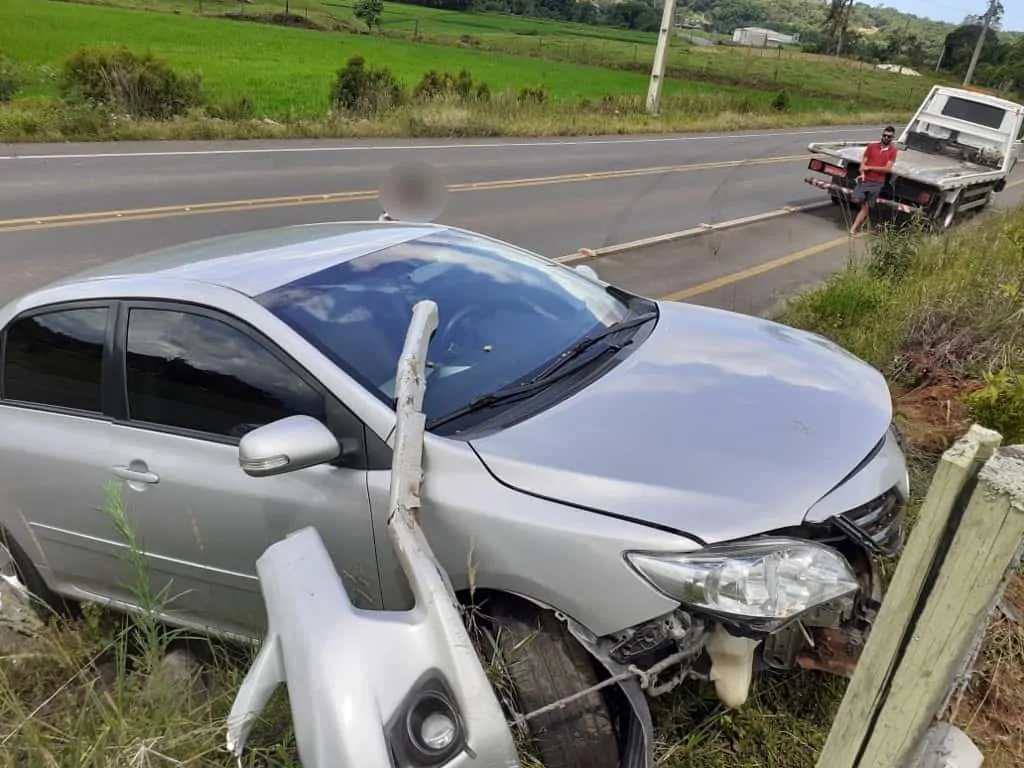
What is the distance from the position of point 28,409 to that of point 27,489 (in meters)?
0.34

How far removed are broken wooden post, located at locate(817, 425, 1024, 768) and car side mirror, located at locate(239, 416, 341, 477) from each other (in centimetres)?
160

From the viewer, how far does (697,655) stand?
231 cm

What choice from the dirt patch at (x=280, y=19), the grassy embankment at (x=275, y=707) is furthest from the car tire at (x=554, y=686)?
the dirt patch at (x=280, y=19)

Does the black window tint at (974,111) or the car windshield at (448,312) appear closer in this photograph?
the car windshield at (448,312)

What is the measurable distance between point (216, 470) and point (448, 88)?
845 inches

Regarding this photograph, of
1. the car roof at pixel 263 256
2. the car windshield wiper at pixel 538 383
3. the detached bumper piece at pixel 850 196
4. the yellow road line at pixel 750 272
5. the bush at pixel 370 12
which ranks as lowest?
the yellow road line at pixel 750 272

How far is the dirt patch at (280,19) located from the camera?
162 ft

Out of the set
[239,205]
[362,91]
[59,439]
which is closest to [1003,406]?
[59,439]

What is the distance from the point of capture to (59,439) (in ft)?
10.5

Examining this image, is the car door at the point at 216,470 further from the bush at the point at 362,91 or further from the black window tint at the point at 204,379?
the bush at the point at 362,91

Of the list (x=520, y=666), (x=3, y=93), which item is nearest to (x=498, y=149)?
(x=3, y=93)

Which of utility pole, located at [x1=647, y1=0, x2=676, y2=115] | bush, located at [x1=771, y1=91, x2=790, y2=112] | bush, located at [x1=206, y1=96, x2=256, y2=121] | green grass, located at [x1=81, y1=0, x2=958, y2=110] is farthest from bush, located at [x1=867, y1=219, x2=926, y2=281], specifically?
green grass, located at [x1=81, y1=0, x2=958, y2=110]

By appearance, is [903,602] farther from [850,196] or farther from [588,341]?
[850,196]

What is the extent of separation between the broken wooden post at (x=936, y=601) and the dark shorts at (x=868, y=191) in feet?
35.5
